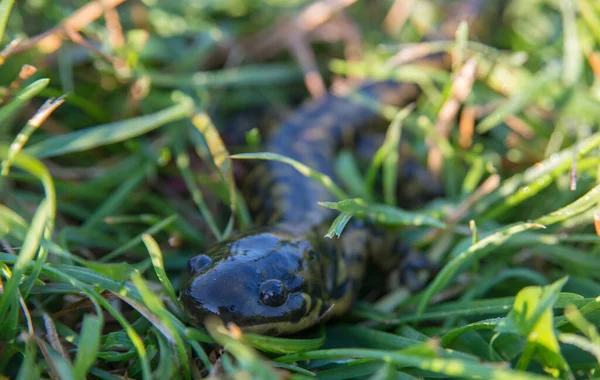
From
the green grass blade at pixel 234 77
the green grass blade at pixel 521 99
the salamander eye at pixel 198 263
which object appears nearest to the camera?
the salamander eye at pixel 198 263

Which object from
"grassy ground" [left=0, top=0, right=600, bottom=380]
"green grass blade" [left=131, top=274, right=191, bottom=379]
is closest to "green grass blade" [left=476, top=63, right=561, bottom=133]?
"grassy ground" [left=0, top=0, right=600, bottom=380]

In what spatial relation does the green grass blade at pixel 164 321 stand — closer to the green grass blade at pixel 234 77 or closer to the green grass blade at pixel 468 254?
the green grass blade at pixel 468 254

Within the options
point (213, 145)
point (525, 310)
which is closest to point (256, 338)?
point (525, 310)

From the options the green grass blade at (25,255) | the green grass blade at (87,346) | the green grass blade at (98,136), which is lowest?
the green grass blade at (87,346)

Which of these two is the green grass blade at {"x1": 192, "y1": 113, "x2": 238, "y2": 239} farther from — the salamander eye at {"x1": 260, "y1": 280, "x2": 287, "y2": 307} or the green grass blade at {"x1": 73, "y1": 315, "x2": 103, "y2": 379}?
the green grass blade at {"x1": 73, "y1": 315, "x2": 103, "y2": 379}

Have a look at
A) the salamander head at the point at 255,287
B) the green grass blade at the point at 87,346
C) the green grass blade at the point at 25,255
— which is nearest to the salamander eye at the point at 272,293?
the salamander head at the point at 255,287

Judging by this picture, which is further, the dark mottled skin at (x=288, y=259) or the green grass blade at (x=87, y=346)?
the dark mottled skin at (x=288, y=259)

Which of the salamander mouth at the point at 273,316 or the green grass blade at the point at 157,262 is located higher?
the green grass blade at the point at 157,262

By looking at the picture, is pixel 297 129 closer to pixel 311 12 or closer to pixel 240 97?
pixel 240 97
